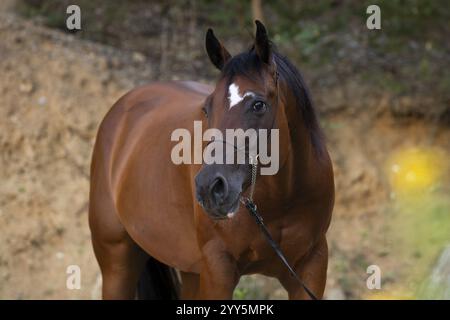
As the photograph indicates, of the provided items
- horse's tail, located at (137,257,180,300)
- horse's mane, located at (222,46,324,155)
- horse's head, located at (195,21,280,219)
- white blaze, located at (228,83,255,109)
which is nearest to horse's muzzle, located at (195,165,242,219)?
horse's head, located at (195,21,280,219)

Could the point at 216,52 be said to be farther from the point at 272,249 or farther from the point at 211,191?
the point at 272,249

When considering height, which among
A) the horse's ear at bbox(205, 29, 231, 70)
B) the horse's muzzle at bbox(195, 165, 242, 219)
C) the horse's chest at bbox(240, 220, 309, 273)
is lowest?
the horse's chest at bbox(240, 220, 309, 273)

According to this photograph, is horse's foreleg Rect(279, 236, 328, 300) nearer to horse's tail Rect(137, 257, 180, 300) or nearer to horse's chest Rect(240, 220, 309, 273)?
horse's chest Rect(240, 220, 309, 273)

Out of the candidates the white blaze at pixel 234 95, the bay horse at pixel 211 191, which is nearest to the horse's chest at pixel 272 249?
the bay horse at pixel 211 191

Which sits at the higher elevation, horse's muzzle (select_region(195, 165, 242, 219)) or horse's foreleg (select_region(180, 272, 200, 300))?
horse's muzzle (select_region(195, 165, 242, 219))

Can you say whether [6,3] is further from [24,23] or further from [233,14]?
[233,14]

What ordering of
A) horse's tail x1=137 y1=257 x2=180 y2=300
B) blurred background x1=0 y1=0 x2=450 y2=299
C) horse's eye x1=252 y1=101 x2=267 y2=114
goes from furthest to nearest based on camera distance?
blurred background x1=0 y1=0 x2=450 y2=299 → horse's tail x1=137 y1=257 x2=180 y2=300 → horse's eye x1=252 y1=101 x2=267 y2=114

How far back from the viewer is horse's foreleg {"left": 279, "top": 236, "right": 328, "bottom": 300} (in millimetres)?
4707

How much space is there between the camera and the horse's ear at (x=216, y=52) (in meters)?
4.45

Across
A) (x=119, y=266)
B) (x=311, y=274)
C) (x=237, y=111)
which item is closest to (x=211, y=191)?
(x=237, y=111)

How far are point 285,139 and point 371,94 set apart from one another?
4.42 meters
